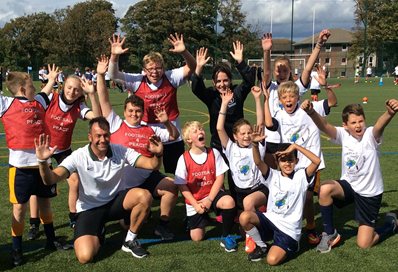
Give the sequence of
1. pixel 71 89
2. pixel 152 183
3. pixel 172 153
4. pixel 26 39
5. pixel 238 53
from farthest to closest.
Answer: pixel 26 39 → pixel 172 153 → pixel 238 53 → pixel 152 183 → pixel 71 89

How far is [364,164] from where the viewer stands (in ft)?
15.1

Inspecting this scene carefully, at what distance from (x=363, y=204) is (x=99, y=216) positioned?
9.28ft

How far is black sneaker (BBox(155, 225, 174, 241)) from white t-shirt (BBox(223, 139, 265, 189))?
0.96m

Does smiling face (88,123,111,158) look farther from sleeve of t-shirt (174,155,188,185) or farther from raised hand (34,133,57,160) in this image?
sleeve of t-shirt (174,155,188,185)

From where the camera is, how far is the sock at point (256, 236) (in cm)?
434

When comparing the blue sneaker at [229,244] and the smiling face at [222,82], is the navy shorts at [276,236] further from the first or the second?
the smiling face at [222,82]

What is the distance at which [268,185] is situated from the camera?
4.57 m

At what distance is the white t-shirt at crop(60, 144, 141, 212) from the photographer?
14.3ft

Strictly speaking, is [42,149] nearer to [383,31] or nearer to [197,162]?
[197,162]

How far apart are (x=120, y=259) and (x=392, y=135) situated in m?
9.32

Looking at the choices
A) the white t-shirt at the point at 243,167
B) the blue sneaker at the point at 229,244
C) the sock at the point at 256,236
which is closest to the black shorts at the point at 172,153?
the white t-shirt at the point at 243,167

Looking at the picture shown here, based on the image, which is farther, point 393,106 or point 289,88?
point 289,88

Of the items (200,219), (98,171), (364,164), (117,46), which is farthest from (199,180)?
(117,46)

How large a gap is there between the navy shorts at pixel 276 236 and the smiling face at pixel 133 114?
1.73 meters
